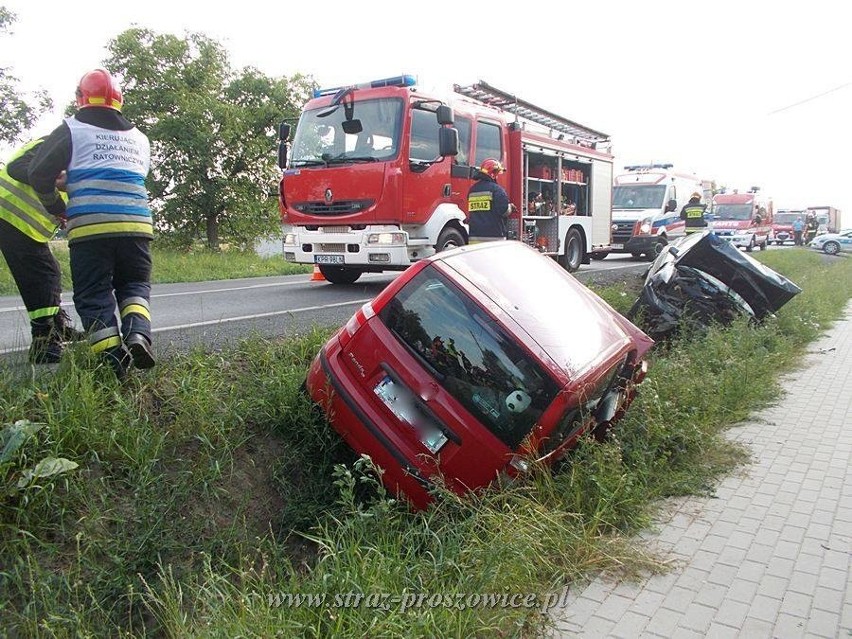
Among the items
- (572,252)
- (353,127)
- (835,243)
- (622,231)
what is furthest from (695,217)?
(835,243)

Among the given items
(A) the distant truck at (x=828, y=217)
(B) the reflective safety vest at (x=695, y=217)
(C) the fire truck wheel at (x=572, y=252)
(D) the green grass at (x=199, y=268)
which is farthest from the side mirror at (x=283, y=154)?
(A) the distant truck at (x=828, y=217)

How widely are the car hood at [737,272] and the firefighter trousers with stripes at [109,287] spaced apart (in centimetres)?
608

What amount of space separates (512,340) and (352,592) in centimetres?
159

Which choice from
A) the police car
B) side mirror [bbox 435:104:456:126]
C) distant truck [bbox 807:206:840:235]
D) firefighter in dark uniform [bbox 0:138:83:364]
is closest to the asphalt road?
firefighter in dark uniform [bbox 0:138:83:364]

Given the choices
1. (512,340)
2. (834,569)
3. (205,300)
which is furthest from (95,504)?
(205,300)

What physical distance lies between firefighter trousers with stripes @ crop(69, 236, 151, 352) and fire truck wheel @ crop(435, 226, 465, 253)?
18.1 ft

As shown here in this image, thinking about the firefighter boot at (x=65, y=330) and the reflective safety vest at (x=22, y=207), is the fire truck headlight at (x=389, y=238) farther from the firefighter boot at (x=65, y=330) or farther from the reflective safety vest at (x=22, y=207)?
the reflective safety vest at (x=22, y=207)

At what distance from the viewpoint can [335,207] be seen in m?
9.17

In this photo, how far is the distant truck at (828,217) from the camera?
51.4 metres

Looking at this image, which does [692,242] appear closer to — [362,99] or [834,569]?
[362,99]

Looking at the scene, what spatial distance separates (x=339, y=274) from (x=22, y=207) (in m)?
6.77

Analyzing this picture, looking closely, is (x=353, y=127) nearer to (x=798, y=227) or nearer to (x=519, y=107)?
(x=519, y=107)

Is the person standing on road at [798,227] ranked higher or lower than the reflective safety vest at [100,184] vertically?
lower

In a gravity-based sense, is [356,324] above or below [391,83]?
below
